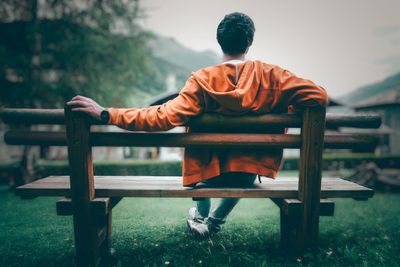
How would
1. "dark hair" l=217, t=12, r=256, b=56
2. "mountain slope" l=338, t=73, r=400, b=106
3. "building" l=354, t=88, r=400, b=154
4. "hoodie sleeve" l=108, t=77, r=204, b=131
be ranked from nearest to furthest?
"hoodie sleeve" l=108, t=77, r=204, b=131 → "dark hair" l=217, t=12, r=256, b=56 → "building" l=354, t=88, r=400, b=154 → "mountain slope" l=338, t=73, r=400, b=106

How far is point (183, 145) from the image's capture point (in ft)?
6.16

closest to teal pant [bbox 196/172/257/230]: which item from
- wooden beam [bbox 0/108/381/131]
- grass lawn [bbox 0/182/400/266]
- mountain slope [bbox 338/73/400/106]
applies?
grass lawn [bbox 0/182/400/266]

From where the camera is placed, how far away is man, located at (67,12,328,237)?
1.82 m

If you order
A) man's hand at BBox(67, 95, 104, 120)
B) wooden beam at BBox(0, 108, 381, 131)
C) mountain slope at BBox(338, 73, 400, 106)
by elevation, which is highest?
mountain slope at BBox(338, 73, 400, 106)

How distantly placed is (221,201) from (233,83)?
3.49 feet

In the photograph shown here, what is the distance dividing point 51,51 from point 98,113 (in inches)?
314

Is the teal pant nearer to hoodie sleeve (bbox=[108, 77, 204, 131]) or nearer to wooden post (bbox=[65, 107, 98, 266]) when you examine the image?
hoodie sleeve (bbox=[108, 77, 204, 131])

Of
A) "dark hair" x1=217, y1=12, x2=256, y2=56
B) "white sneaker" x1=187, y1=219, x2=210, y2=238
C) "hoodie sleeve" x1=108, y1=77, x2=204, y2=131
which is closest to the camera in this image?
"hoodie sleeve" x1=108, y1=77, x2=204, y2=131

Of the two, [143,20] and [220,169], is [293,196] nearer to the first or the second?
[220,169]

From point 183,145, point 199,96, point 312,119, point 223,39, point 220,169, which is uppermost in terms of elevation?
point 223,39

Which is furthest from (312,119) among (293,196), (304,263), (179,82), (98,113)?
(179,82)

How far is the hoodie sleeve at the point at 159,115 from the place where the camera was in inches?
70.9

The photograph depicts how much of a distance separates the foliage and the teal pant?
7159 mm

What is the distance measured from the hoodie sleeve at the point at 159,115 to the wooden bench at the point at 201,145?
Answer: 0.25 ft
